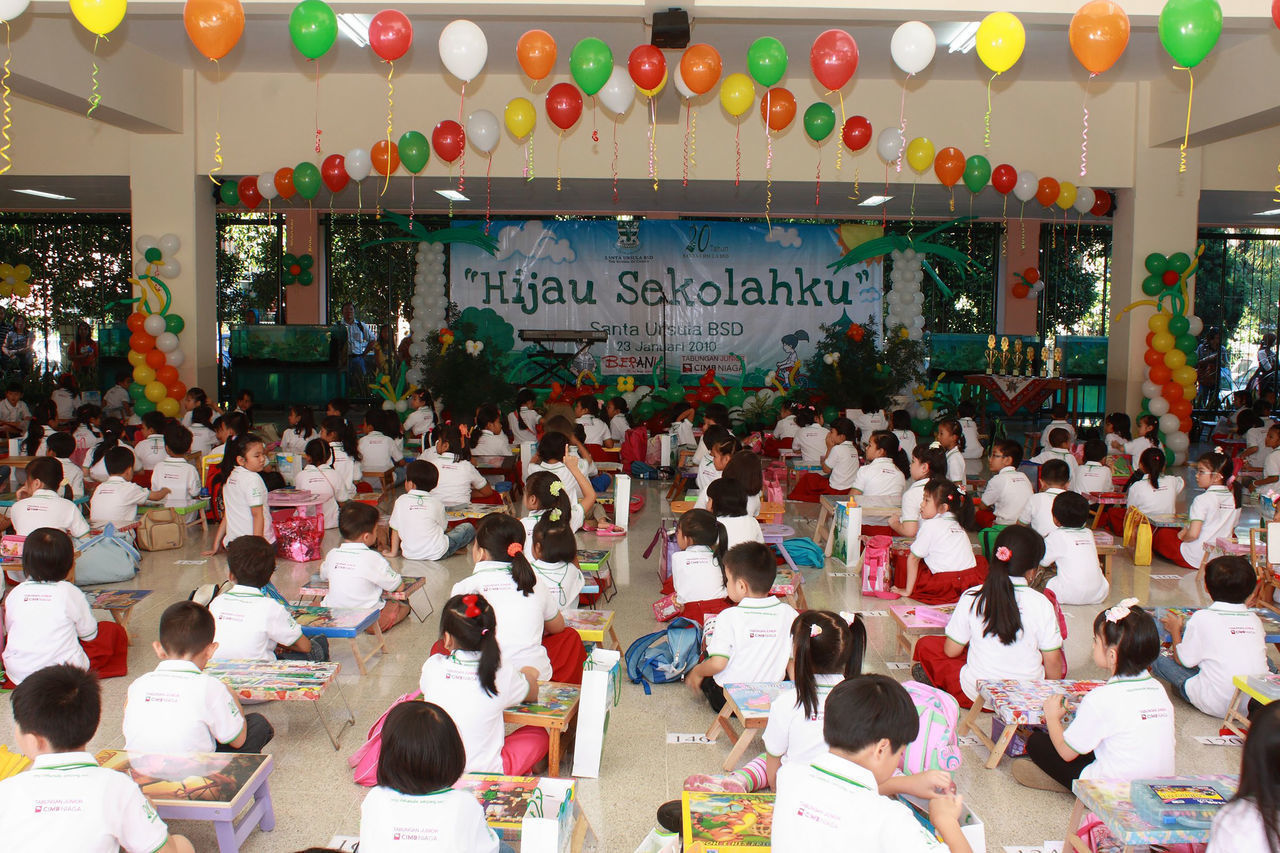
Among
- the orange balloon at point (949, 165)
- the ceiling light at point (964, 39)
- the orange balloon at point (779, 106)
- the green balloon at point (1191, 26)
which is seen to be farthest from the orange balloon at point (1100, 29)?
the orange balloon at point (949, 165)

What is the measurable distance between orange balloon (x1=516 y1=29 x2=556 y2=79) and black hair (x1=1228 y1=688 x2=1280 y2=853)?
6.34 m

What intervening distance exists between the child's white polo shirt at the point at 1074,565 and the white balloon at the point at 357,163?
747 cm

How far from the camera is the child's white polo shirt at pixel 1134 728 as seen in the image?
131 inches

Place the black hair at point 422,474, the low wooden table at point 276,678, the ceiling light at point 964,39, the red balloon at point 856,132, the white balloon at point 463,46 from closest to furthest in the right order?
the low wooden table at point 276,678, the black hair at point 422,474, the white balloon at point 463,46, the ceiling light at point 964,39, the red balloon at point 856,132

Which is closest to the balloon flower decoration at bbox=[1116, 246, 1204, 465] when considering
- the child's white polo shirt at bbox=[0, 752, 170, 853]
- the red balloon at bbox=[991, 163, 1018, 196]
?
the red balloon at bbox=[991, 163, 1018, 196]

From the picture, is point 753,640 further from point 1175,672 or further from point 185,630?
point 1175,672

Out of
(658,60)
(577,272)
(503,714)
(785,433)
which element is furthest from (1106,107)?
(503,714)

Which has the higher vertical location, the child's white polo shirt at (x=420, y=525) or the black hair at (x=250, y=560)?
the black hair at (x=250, y=560)

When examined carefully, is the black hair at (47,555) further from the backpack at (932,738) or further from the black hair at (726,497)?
the backpack at (932,738)

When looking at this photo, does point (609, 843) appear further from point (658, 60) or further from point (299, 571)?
point (658, 60)

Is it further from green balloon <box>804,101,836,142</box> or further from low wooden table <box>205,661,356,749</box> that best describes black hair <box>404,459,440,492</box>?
green balloon <box>804,101,836,142</box>

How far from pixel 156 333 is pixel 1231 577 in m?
10.6

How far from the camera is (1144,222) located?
1152 centimetres

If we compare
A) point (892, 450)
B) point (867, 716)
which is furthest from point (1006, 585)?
point (892, 450)
